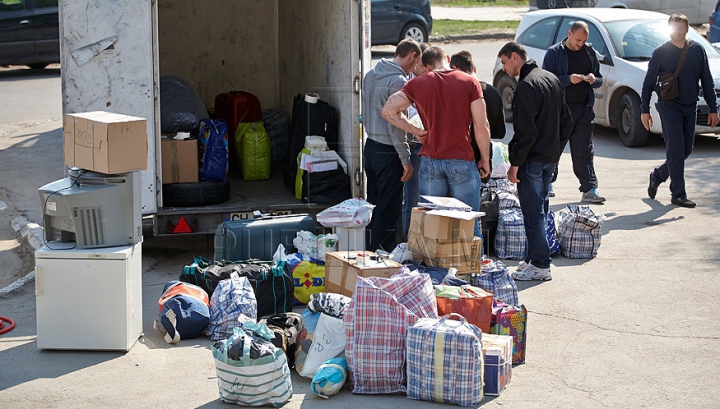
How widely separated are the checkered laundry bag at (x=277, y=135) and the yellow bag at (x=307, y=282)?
339 cm

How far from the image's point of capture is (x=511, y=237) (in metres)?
7.80

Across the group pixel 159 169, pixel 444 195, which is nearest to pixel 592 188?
pixel 444 195

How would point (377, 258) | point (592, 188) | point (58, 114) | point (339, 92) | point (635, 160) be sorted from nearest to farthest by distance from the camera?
point (377, 258), point (339, 92), point (592, 188), point (635, 160), point (58, 114)

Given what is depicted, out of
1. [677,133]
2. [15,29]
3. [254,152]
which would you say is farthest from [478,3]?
[254,152]

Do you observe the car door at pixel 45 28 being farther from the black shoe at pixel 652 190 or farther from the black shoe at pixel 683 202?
the black shoe at pixel 683 202

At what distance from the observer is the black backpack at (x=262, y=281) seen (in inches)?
244

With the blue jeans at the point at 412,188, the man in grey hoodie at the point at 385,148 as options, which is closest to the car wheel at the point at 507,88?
the blue jeans at the point at 412,188

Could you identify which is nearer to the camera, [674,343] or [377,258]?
[674,343]

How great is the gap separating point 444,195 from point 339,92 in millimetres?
1727

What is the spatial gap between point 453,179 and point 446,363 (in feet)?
7.82

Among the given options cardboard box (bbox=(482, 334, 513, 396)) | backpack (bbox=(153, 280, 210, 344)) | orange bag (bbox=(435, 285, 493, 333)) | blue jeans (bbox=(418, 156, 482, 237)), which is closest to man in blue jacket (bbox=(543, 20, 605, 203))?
blue jeans (bbox=(418, 156, 482, 237))

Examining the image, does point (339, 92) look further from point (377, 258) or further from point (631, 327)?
point (631, 327)

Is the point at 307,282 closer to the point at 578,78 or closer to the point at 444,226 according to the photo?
the point at 444,226

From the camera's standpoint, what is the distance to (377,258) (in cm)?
629
